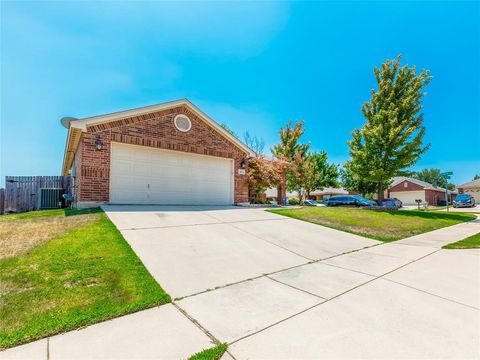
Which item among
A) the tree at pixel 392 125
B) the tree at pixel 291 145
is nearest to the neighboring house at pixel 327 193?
the tree at pixel 291 145

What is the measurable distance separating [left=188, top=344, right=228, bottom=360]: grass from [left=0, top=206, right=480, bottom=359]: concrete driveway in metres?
0.06

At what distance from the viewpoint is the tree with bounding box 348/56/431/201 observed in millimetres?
14711

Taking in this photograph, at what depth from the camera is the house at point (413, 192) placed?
41344 mm

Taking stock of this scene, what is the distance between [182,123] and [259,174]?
561 cm

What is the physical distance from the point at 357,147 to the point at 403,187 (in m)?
36.3

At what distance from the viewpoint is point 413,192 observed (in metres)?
42.4

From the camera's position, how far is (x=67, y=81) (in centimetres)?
1020

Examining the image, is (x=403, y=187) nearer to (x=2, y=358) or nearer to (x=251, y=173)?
(x=251, y=173)

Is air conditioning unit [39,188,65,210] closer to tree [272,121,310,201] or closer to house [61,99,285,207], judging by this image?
house [61,99,285,207]

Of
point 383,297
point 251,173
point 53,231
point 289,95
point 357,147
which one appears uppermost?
point 289,95

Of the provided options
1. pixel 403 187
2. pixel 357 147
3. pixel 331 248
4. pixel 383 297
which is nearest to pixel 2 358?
pixel 383 297

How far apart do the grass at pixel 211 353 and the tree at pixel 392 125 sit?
16.0 meters

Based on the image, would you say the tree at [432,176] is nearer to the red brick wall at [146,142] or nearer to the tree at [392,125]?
the tree at [392,125]

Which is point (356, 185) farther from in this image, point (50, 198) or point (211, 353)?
point (211, 353)
